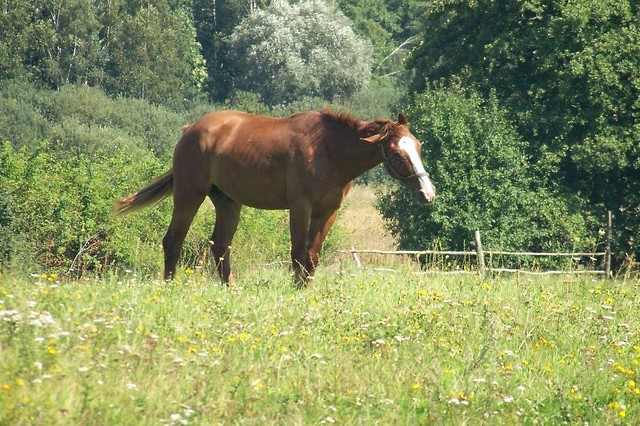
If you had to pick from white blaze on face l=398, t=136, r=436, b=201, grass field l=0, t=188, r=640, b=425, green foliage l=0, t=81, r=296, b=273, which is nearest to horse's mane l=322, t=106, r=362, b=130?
white blaze on face l=398, t=136, r=436, b=201

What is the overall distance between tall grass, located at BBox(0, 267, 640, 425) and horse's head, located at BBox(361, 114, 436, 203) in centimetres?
114

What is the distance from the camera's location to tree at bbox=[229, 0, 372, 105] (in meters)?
80.0

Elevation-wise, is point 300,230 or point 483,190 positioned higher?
point 300,230

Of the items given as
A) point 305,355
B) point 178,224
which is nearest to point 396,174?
point 178,224

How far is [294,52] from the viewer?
262 ft

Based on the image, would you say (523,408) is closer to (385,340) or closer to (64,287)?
(385,340)

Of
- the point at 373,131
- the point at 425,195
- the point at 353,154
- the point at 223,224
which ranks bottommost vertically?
the point at 223,224

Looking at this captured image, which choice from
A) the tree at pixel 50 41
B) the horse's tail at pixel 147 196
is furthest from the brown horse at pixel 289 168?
the tree at pixel 50 41

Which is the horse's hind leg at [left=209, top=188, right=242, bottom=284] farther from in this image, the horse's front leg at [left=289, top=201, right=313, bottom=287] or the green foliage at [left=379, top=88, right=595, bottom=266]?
the green foliage at [left=379, top=88, right=595, bottom=266]

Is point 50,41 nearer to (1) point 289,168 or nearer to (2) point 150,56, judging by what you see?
(2) point 150,56

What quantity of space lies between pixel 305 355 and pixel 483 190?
81.4ft

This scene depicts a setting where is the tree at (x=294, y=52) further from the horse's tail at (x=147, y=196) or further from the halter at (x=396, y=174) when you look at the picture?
the halter at (x=396, y=174)

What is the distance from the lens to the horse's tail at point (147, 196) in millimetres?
14906

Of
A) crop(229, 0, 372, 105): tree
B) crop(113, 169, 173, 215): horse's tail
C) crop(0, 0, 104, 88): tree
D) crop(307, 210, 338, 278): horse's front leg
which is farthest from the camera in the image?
crop(229, 0, 372, 105): tree
